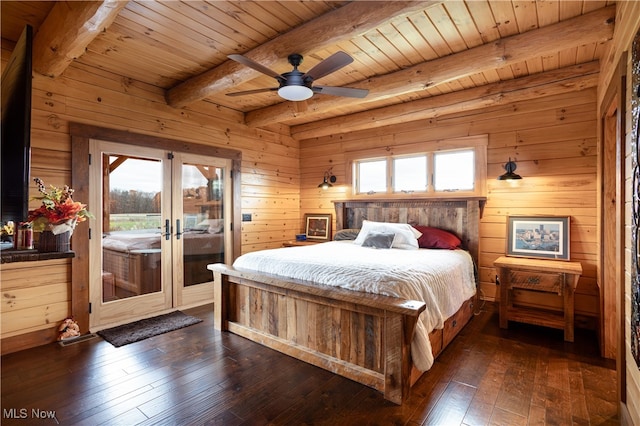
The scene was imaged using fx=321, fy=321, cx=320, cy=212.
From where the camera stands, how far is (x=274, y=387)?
88.2 inches

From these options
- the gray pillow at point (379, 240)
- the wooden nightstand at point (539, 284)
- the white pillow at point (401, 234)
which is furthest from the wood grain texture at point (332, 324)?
the gray pillow at point (379, 240)

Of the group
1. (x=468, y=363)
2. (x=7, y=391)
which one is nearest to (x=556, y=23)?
(x=468, y=363)

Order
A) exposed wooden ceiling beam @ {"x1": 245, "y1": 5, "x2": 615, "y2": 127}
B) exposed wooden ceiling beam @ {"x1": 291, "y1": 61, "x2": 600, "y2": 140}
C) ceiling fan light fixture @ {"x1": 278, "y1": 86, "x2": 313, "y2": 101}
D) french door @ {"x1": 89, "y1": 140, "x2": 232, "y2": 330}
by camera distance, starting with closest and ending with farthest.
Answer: exposed wooden ceiling beam @ {"x1": 245, "y1": 5, "x2": 615, "y2": 127} → ceiling fan light fixture @ {"x1": 278, "y1": 86, "x2": 313, "y2": 101} → exposed wooden ceiling beam @ {"x1": 291, "y1": 61, "x2": 600, "y2": 140} → french door @ {"x1": 89, "y1": 140, "x2": 232, "y2": 330}

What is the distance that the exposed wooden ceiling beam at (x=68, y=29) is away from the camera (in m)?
2.10

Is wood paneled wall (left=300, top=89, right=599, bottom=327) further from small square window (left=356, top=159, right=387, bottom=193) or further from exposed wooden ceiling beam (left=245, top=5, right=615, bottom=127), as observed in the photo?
exposed wooden ceiling beam (left=245, top=5, right=615, bottom=127)

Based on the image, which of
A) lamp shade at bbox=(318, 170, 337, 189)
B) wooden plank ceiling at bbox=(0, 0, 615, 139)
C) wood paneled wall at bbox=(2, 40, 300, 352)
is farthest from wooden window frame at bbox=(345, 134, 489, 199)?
wood paneled wall at bbox=(2, 40, 300, 352)

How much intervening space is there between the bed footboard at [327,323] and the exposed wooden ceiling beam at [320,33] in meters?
1.88

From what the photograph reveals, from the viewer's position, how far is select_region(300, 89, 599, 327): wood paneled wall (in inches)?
136

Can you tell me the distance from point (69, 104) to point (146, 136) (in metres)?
0.74

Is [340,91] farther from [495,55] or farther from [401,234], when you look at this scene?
[401,234]

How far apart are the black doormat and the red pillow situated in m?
2.77

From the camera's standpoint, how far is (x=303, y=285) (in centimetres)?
255

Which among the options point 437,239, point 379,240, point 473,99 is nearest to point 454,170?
point 473,99

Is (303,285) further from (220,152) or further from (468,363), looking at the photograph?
(220,152)
